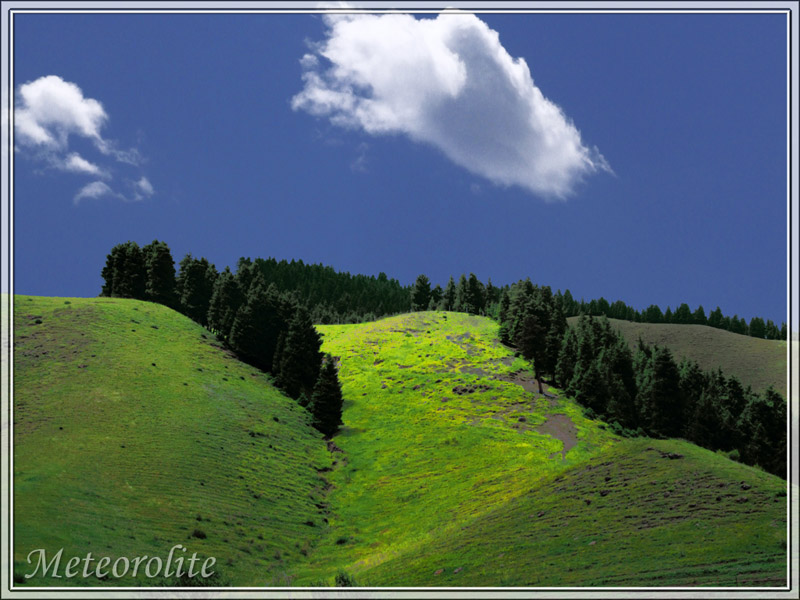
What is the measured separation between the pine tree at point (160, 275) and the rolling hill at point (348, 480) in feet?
48.2

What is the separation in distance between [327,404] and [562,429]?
3008cm

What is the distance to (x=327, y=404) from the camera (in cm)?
7100

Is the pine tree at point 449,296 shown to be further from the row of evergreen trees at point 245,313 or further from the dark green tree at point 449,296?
the row of evergreen trees at point 245,313

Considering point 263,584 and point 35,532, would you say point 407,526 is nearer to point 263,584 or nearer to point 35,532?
point 263,584

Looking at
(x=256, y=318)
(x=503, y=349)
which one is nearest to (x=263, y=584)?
(x=256, y=318)

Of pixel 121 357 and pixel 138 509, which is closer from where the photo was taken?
pixel 138 509

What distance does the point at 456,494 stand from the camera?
157 feet

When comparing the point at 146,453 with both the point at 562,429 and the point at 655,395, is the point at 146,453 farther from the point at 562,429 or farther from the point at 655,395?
the point at 655,395

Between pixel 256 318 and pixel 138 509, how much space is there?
61.8 meters

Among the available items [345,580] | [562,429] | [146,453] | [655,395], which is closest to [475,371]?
[562,429]

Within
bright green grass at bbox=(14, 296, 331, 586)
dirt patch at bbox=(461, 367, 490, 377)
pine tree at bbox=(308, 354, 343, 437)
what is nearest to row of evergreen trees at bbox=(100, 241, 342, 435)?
pine tree at bbox=(308, 354, 343, 437)

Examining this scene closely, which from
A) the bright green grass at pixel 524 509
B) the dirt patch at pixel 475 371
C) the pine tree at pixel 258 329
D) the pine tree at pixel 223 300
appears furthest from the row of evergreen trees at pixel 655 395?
the pine tree at pixel 223 300

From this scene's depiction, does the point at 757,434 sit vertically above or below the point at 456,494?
above

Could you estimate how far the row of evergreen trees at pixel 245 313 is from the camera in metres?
76.2
